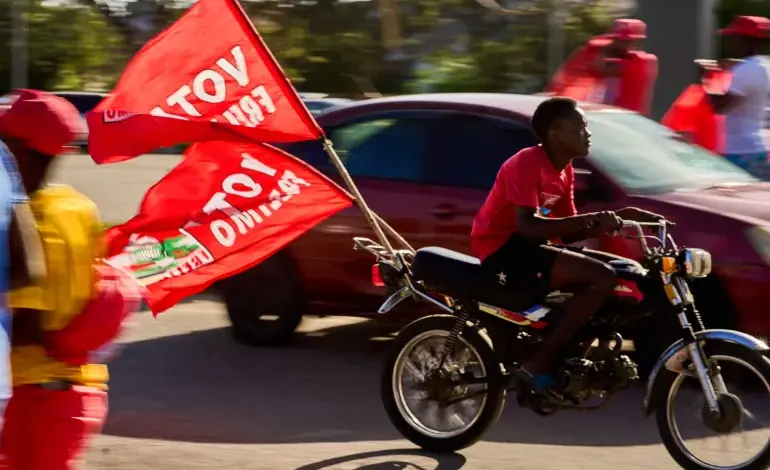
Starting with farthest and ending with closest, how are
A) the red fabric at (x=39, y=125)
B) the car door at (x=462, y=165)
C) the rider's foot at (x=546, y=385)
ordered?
the car door at (x=462, y=165)
the rider's foot at (x=546, y=385)
the red fabric at (x=39, y=125)

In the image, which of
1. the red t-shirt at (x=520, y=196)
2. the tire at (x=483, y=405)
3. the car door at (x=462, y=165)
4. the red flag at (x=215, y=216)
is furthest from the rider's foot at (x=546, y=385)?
the car door at (x=462, y=165)

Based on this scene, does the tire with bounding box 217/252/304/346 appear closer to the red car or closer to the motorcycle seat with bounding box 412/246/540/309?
the red car

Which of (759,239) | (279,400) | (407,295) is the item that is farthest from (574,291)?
(279,400)

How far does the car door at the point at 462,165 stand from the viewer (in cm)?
816

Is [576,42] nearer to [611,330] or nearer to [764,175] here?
[764,175]

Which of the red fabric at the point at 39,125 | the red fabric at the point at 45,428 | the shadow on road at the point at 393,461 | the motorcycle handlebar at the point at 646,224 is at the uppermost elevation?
the red fabric at the point at 39,125

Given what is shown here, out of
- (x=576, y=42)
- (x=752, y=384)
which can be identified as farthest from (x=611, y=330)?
(x=576, y=42)

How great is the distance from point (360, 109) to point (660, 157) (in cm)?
190

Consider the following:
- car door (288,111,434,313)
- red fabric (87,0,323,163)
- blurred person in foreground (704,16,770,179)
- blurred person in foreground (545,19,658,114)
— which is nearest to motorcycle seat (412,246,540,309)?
red fabric (87,0,323,163)

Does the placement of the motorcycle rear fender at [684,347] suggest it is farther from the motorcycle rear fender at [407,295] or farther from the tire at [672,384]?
the motorcycle rear fender at [407,295]

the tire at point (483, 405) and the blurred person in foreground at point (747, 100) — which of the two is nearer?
the tire at point (483, 405)

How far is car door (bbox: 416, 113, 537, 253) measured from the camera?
321 inches

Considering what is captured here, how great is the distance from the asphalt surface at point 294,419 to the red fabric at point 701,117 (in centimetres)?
272

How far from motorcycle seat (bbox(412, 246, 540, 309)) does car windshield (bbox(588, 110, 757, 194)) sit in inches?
70.3
